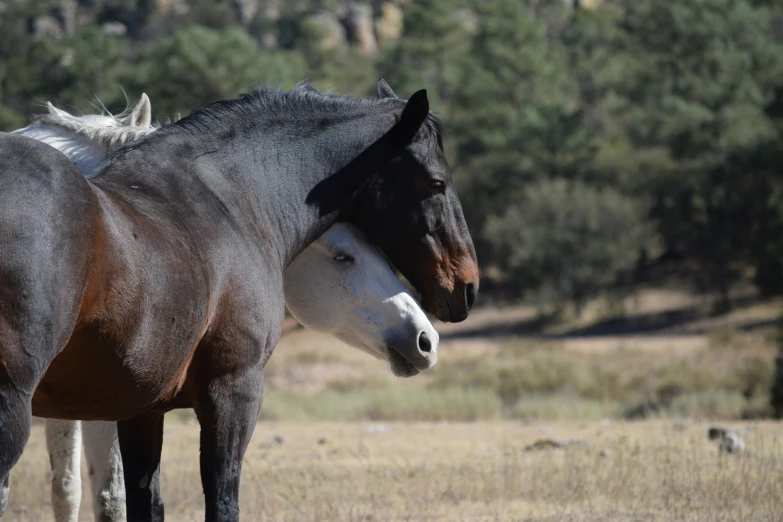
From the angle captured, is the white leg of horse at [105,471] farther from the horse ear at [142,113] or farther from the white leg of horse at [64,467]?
the horse ear at [142,113]

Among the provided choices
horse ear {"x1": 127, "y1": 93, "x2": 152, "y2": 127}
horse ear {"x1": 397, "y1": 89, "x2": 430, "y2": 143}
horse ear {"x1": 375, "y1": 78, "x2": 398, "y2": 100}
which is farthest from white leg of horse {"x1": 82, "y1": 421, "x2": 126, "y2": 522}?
horse ear {"x1": 397, "y1": 89, "x2": 430, "y2": 143}

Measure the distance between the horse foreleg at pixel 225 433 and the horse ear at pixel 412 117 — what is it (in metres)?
1.23

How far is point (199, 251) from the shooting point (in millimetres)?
3854

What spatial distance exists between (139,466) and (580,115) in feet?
148

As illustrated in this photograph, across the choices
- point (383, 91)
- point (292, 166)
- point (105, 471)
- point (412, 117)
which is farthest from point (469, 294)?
point (105, 471)

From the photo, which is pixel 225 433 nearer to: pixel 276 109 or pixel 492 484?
pixel 276 109

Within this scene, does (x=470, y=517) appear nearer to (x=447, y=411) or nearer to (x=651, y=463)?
(x=651, y=463)

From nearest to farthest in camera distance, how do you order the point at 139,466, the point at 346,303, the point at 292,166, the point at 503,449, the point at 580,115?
the point at 139,466
the point at 292,166
the point at 346,303
the point at 503,449
the point at 580,115

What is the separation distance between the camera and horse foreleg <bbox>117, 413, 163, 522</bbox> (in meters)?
4.49

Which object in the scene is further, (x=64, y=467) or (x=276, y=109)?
(x=64, y=467)

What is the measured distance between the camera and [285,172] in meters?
4.60

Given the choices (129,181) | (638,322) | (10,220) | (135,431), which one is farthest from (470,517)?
(638,322)

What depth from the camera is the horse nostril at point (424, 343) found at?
181 inches

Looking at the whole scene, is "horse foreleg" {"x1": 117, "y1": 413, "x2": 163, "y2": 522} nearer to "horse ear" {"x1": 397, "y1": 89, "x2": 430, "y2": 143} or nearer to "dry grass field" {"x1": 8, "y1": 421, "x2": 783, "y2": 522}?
"horse ear" {"x1": 397, "y1": 89, "x2": 430, "y2": 143}
